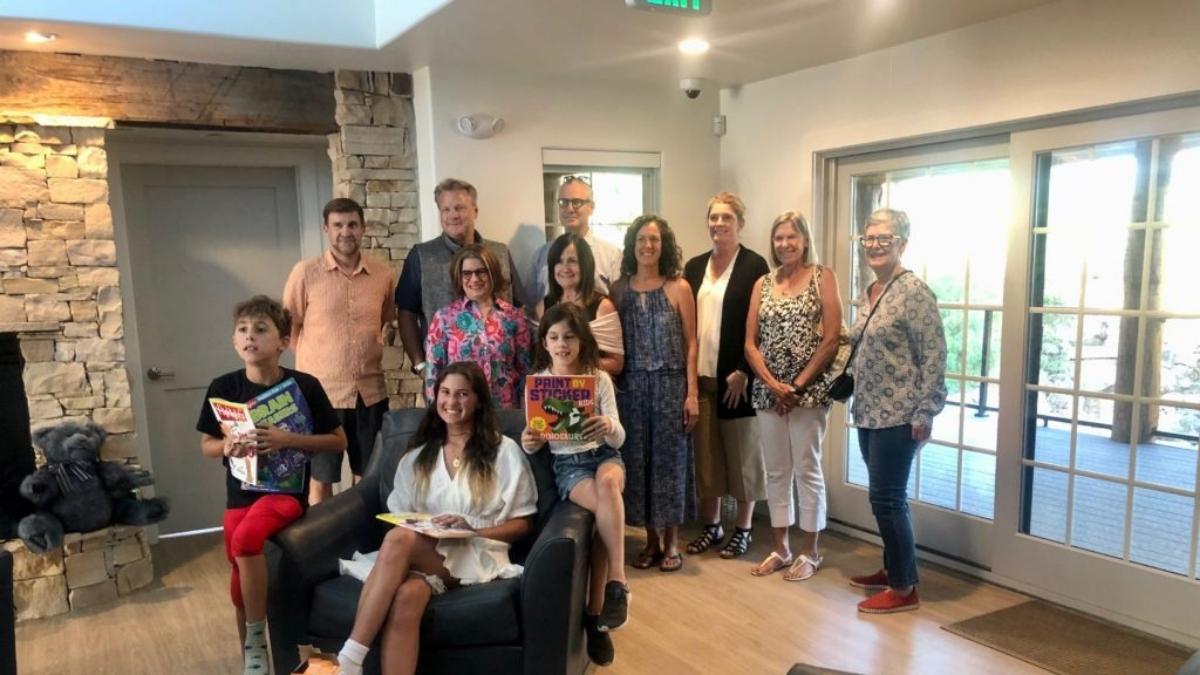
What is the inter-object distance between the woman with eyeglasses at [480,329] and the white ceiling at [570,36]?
34.7 inches

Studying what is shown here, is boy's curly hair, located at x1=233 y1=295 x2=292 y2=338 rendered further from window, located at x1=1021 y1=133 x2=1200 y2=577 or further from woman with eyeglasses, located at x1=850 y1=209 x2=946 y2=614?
window, located at x1=1021 y1=133 x2=1200 y2=577

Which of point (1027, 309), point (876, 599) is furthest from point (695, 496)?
point (1027, 309)

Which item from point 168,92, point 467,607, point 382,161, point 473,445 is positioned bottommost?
point 467,607

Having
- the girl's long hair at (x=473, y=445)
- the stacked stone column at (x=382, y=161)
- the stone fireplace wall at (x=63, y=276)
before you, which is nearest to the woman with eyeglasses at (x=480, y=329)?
the girl's long hair at (x=473, y=445)

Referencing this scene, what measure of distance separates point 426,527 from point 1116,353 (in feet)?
8.36

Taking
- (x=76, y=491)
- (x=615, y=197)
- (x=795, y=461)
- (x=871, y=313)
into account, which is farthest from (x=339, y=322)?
(x=871, y=313)

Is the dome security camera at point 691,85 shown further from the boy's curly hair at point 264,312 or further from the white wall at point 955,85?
the boy's curly hair at point 264,312

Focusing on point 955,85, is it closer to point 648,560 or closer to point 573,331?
point 573,331

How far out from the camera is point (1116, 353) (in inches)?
116

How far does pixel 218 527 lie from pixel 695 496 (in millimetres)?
2677

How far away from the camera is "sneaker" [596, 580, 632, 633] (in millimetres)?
2574

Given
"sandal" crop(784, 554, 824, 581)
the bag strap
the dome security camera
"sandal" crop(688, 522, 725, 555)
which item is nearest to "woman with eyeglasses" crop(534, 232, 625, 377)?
the bag strap

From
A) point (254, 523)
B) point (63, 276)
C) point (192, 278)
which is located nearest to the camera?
point (254, 523)

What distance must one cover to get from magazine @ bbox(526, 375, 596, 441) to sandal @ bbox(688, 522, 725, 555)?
1.33 metres
